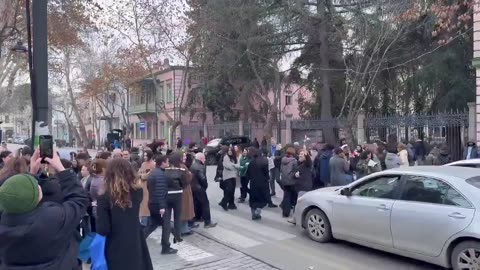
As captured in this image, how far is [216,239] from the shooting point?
9117 mm

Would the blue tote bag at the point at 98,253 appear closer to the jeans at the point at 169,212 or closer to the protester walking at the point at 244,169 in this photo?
the jeans at the point at 169,212

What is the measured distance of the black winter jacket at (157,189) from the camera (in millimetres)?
7672

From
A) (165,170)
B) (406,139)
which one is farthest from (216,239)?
(406,139)

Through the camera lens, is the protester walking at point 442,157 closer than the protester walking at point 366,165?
No

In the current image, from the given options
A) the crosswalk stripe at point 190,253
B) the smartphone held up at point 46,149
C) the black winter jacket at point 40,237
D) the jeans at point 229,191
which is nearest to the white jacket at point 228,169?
the jeans at point 229,191

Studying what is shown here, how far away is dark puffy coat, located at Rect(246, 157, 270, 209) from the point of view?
10.8m

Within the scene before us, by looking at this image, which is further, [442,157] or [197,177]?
[442,157]

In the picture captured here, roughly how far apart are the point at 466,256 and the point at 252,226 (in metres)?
4.72

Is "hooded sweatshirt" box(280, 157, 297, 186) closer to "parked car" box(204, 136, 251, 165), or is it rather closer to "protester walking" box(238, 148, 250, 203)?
"protester walking" box(238, 148, 250, 203)

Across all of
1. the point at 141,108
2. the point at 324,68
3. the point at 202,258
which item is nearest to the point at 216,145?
the point at 324,68

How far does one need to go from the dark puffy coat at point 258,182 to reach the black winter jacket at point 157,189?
343 cm

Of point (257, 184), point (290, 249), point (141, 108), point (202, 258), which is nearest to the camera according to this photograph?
point (202, 258)

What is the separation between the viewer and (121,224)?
5.03 m

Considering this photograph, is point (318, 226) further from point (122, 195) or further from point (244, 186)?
point (122, 195)
